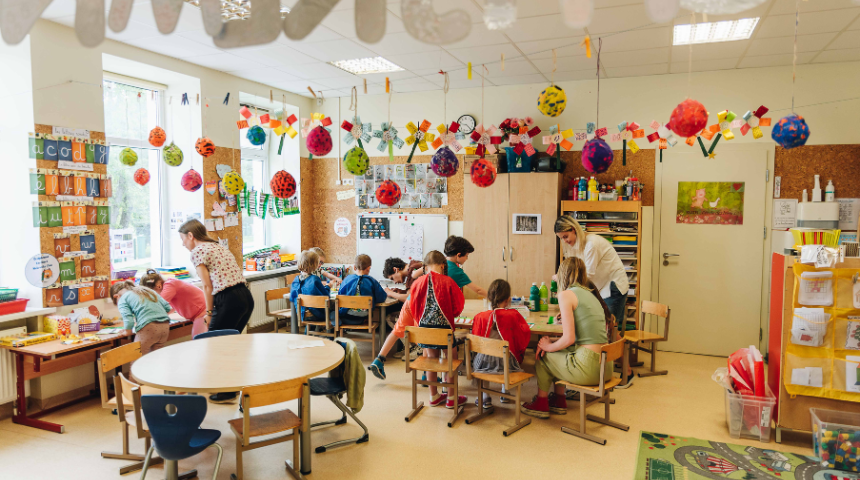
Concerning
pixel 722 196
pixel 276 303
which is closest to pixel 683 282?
pixel 722 196

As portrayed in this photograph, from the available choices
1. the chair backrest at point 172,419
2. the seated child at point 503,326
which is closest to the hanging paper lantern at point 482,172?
the seated child at point 503,326

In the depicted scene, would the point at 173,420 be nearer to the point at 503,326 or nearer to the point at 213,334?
the point at 213,334

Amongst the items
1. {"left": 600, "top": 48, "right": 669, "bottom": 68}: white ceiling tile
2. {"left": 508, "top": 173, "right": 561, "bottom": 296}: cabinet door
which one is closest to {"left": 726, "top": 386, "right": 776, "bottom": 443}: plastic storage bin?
{"left": 508, "top": 173, "right": 561, "bottom": 296}: cabinet door

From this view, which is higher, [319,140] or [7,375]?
[319,140]

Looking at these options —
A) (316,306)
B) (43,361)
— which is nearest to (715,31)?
(316,306)

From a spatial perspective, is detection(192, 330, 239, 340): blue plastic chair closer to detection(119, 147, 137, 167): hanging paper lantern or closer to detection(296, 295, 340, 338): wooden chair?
detection(296, 295, 340, 338): wooden chair

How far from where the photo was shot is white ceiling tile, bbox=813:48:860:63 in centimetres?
475

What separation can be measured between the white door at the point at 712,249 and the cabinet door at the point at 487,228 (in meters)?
1.73

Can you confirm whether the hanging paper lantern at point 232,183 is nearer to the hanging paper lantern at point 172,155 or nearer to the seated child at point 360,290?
the hanging paper lantern at point 172,155

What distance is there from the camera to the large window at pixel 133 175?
5082 mm

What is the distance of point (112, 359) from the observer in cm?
309

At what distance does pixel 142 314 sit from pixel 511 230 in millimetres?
3749

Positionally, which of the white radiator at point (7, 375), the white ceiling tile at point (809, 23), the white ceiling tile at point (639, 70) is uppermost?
the white ceiling tile at point (639, 70)

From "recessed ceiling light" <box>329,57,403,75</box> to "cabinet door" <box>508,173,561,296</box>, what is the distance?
179cm
